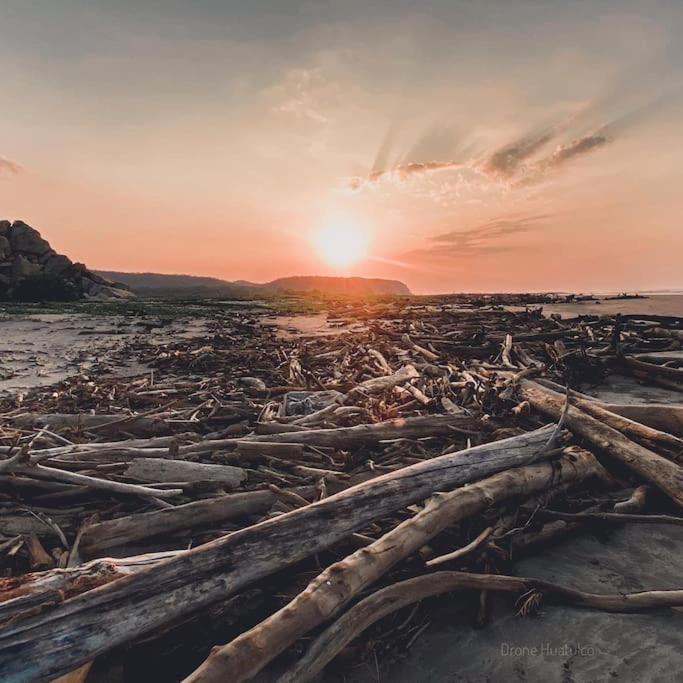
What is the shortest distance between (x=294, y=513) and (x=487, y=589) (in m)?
1.18

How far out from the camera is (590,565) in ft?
9.45

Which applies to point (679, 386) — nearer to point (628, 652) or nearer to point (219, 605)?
point (628, 652)

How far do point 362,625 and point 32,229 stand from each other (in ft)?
195

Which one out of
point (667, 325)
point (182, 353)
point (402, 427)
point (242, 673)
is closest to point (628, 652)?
point (242, 673)

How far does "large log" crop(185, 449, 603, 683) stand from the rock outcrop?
42163 mm

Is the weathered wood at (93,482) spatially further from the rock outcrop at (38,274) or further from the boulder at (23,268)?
the boulder at (23,268)

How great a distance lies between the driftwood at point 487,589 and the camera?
2.19 m

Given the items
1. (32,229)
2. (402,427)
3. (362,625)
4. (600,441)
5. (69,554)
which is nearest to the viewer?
→ (362,625)

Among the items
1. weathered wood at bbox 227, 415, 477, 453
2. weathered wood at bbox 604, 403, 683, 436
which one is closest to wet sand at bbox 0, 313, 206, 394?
weathered wood at bbox 227, 415, 477, 453

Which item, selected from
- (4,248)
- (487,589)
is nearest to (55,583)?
(487,589)

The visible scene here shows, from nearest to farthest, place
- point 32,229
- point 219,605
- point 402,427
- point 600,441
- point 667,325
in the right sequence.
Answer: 1. point 219,605
2. point 600,441
3. point 402,427
4. point 667,325
5. point 32,229

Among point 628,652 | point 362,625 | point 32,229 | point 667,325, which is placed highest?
point 32,229

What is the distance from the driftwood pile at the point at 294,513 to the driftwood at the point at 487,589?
0.04 ft

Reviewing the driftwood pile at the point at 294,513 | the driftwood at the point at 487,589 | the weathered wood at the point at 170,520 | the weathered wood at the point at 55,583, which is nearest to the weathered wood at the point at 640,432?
the driftwood pile at the point at 294,513
